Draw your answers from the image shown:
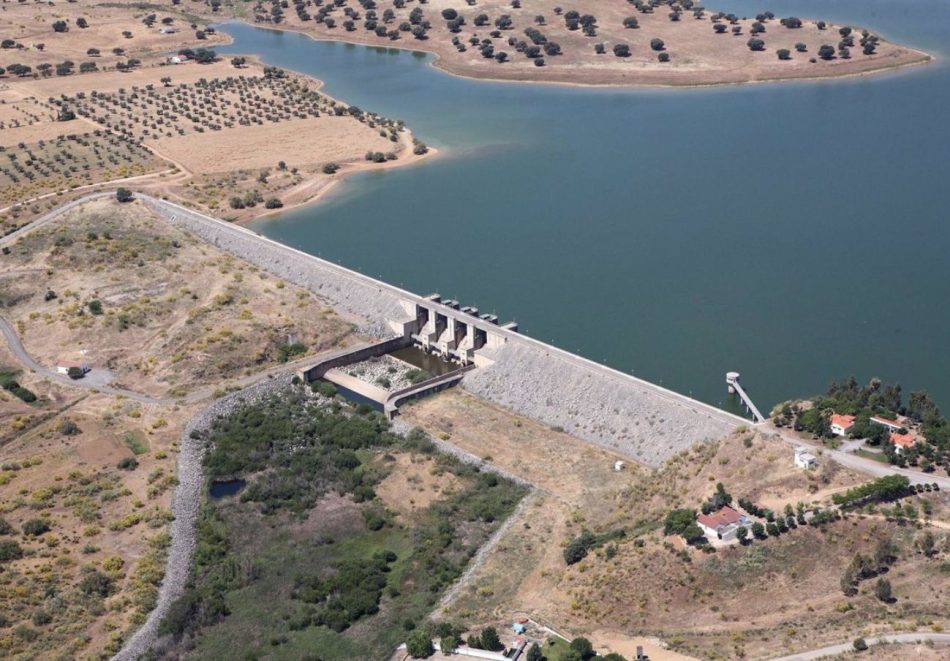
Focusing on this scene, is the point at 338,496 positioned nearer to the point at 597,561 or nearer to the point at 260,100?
the point at 597,561

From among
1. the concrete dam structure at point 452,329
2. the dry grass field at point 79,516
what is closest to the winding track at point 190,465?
the dry grass field at point 79,516

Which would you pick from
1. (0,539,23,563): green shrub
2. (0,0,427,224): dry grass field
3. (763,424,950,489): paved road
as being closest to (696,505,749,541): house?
(763,424,950,489): paved road

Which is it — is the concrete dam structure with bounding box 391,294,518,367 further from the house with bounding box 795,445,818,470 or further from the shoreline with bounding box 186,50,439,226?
the shoreline with bounding box 186,50,439,226

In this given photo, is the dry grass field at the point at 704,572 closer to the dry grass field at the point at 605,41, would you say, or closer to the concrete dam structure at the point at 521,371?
the concrete dam structure at the point at 521,371

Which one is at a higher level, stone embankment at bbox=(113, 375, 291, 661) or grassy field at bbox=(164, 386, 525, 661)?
grassy field at bbox=(164, 386, 525, 661)

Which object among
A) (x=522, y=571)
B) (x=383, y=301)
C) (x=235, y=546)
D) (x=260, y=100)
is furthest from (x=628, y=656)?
(x=260, y=100)
